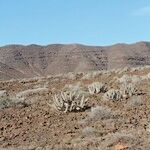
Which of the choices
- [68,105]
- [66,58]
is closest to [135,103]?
[68,105]

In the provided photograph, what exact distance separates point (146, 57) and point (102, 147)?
109029 mm

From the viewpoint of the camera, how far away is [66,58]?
377 feet

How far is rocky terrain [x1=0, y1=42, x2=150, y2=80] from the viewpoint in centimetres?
10526

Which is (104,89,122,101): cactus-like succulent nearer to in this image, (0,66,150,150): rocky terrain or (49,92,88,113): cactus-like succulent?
(0,66,150,150): rocky terrain

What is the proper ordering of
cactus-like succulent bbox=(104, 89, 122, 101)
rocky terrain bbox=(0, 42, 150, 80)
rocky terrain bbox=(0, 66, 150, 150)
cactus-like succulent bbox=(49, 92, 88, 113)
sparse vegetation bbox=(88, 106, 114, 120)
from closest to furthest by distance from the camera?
rocky terrain bbox=(0, 66, 150, 150) < sparse vegetation bbox=(88, 106, 114, 120) < cactus-like succulent bbox=(49, 92, 88, 113) < cactus-like succulent bbox=(104, 89, 122, 101) < rocky terrain bbox=(0, 42, 150, 80)

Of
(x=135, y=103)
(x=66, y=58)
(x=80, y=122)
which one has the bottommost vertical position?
(x=66, y=58)

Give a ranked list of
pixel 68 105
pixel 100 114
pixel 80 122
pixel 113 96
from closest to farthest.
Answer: pixel 80 122 < pixel 100 114 < pixel 68 105 < pixel 113 96

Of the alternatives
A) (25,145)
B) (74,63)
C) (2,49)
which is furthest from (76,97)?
(2,49)

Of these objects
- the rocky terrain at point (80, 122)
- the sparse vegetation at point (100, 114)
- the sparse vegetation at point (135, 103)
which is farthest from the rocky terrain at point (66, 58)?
the sparse vegetation at point (100, 114)

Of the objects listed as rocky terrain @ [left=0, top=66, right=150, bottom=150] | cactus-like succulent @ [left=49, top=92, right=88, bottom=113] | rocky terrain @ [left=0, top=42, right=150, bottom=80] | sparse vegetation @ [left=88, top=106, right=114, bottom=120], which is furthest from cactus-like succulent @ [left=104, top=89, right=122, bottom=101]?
rocky terrain @ [left=0, top=42, right=150, bottom=80]

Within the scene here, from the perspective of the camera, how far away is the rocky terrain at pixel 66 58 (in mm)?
105256

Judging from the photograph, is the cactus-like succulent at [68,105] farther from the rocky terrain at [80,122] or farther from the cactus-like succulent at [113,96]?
the cactus-like succulent at [113,96]

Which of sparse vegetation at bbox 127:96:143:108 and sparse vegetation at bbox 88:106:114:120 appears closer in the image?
sparse vegetation at bbox 88:106:114:120

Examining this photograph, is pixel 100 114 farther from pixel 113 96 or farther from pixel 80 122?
pixel 113 96
